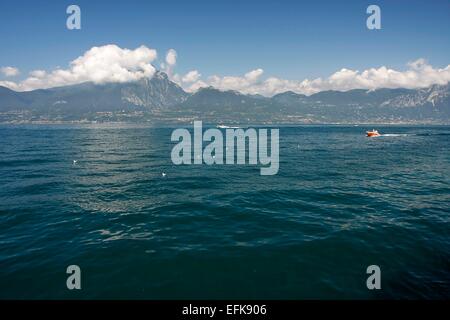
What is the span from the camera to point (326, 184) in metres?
38.5

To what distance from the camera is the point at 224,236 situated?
22.2 metres

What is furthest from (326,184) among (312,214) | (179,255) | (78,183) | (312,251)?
(78,183)

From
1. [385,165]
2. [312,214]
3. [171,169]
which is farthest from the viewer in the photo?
[385,165]

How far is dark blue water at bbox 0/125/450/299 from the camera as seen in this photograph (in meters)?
15.9

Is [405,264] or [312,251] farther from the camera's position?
[312,251]

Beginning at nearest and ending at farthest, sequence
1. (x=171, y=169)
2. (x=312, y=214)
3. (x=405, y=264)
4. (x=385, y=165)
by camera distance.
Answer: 1. (x=405, y=264)
2. (x=312, y=214)
3. (x=171, y=169)
4. (x=385, y=165)

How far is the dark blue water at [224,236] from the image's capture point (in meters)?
15.9

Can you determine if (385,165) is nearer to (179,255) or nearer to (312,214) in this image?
(312,214)

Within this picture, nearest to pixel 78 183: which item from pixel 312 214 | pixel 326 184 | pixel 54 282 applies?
pixel 54 282

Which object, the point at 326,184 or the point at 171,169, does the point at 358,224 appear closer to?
the point at 326,184

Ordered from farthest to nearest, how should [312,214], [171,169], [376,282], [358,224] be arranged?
[171,169] < [312,214] < [358,224] < [376,282]

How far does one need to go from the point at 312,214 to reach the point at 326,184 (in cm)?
1301
